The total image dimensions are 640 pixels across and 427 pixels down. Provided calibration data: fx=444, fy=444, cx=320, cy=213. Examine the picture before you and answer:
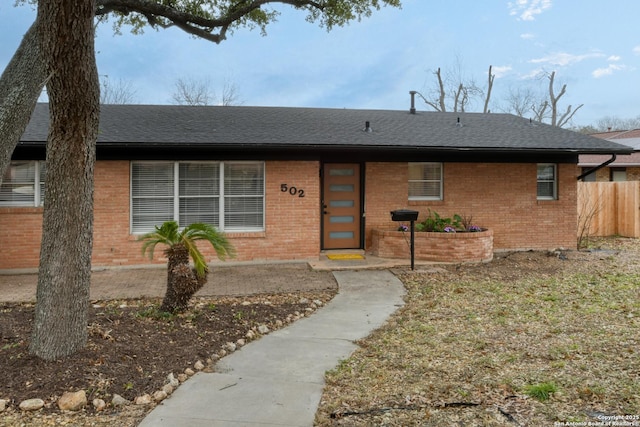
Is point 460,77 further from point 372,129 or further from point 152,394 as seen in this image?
point 152,394

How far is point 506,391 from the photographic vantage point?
350cm

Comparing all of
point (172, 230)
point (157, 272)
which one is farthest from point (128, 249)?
point (172, 230)

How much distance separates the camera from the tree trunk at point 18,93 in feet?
13.2

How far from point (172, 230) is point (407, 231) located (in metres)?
6.32

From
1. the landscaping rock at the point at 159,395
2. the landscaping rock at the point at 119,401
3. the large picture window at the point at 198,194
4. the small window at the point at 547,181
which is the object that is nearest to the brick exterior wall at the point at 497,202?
the small window at the point at 547,181

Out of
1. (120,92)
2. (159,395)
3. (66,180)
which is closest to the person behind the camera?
(159,395)

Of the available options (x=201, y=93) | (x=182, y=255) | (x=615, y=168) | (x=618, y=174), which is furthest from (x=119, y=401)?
(x=201, y=93)

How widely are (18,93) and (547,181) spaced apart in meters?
11.8

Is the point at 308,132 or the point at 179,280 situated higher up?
the point at 308,132

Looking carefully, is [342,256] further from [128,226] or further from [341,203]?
[128,226]

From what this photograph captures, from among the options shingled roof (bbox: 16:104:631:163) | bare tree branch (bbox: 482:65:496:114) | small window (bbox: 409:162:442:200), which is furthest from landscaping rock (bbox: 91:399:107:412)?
bare tree branch (bbox: 482:65:496:114)

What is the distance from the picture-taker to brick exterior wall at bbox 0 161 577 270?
9.27 m

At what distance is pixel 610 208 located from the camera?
1498cm

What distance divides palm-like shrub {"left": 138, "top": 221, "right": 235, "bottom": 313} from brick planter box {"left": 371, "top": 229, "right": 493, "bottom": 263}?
5502mm
